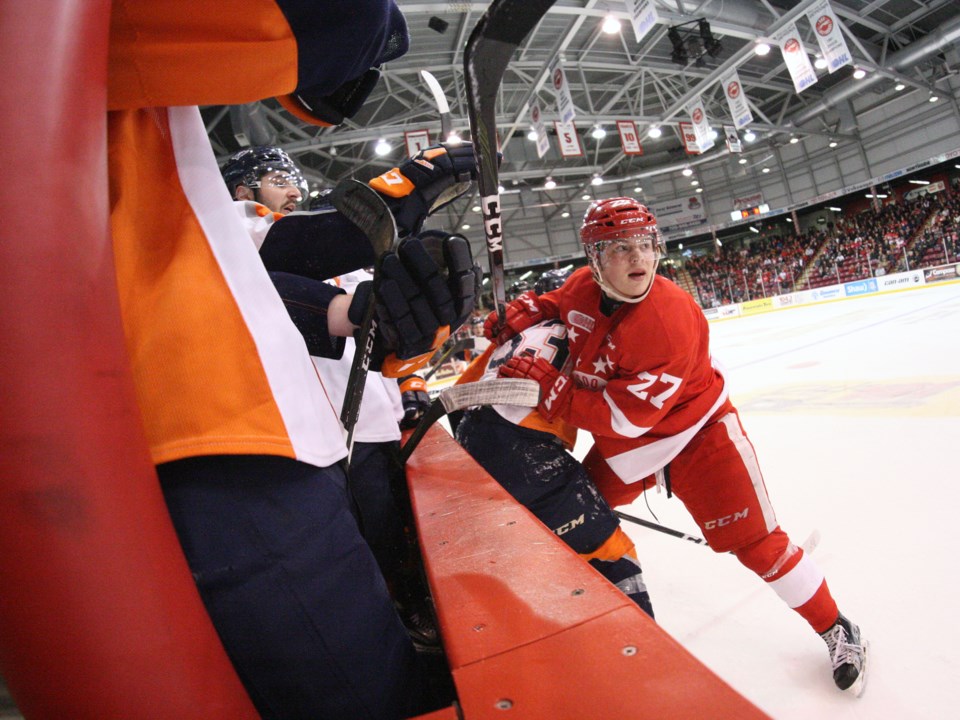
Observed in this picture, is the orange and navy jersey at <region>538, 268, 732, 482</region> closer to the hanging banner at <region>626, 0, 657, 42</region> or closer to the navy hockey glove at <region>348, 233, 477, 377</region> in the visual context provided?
the navy hockey glove at <region>348, 233, 477, 377</region>

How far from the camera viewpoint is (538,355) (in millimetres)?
1910

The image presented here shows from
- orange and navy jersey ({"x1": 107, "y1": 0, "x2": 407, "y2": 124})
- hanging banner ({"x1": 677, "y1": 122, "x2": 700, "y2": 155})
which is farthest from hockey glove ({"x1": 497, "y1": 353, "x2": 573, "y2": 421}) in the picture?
hanging banner ({"x1": 677, "y1": 122, "x2": 700, "y2": 155})

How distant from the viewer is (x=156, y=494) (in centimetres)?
41

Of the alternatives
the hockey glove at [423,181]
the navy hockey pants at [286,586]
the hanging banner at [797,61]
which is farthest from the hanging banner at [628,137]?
the navy hockey pants at [286,586]

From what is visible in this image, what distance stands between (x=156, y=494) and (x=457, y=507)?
2.23ft

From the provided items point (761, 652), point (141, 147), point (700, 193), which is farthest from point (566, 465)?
point (700, 193)

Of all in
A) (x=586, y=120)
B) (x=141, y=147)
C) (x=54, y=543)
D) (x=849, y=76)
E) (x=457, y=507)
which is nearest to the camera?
(x=54, y=543)

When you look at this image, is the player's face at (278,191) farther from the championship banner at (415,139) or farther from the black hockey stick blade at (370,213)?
the championship banner at (415,139)

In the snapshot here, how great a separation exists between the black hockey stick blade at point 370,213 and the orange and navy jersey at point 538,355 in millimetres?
1033

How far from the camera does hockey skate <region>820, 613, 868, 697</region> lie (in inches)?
55.6

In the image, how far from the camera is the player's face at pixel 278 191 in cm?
174

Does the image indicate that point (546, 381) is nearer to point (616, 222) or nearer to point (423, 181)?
point (616, 222)

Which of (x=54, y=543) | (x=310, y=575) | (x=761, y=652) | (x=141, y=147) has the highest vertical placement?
(x=141, y=147)

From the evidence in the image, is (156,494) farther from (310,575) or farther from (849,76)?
(849,76)
